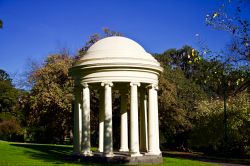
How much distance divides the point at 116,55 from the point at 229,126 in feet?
82.4

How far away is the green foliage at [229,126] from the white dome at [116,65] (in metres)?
21.2

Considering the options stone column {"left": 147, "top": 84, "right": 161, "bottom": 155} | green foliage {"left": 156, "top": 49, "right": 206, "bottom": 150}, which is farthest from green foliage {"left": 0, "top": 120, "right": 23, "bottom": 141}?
stone column {"left": 147, "top": 84, "right": 161, "bottom": 155}

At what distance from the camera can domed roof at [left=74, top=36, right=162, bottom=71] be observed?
28.3 m

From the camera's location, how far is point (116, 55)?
95.2ft

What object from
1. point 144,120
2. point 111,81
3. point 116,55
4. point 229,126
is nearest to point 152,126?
point 144,120

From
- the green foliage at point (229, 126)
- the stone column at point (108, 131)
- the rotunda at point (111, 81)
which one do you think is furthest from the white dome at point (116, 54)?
the green foliage at point (229, 126)

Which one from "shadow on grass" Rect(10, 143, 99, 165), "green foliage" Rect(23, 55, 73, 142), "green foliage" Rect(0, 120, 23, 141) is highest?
"green foliage" Rect(23, 55, 73, 142)

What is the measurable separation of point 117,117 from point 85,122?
25154mm

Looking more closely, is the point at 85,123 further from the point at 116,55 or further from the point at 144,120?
the point at 144,120

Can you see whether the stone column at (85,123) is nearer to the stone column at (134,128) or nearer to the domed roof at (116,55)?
A: the domed roof at (116,55)

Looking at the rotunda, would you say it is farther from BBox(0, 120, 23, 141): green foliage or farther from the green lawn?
BBox(0, 120, 23, 141): green foliage

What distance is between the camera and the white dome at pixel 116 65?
28344mm

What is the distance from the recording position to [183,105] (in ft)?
204

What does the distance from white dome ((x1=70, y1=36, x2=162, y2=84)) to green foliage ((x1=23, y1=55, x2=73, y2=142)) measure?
48.6 feet
